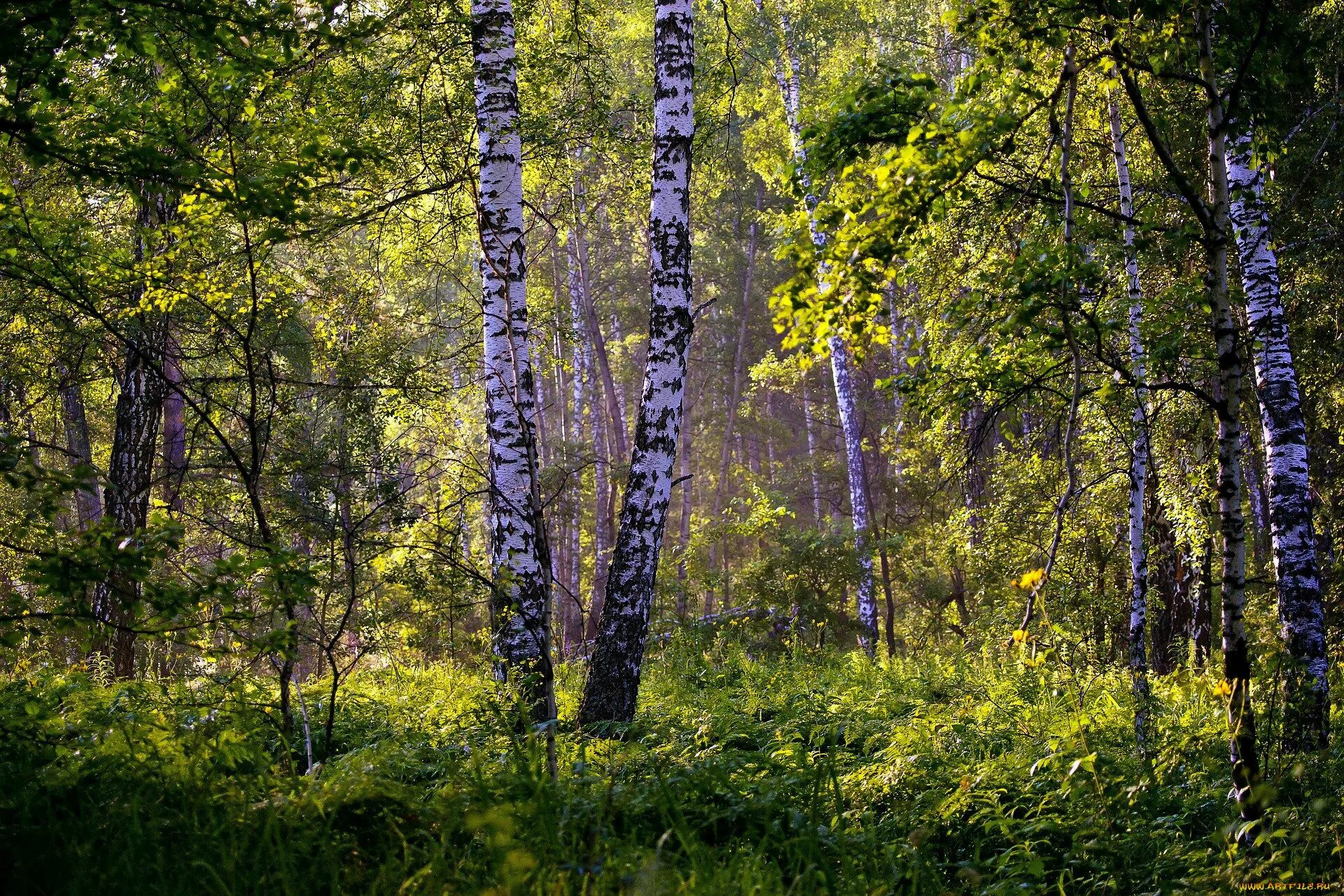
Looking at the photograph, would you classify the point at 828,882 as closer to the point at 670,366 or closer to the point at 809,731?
the point at 809,731

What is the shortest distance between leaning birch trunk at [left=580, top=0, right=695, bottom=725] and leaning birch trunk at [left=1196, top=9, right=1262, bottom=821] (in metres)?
3.74

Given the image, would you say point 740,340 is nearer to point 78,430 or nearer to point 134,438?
point 78,430

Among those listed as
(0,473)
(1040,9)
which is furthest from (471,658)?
(1040,9)

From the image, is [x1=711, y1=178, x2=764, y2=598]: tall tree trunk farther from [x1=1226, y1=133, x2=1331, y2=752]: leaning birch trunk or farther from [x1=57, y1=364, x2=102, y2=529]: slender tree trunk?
[x1=1226, y1=133, x2=1331, y2=752]: leaning birch trunk

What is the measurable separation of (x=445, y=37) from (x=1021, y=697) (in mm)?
7459

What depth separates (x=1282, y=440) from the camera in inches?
270

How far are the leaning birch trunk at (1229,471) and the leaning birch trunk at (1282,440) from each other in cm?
349

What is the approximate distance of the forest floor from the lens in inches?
101

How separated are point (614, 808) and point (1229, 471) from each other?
269 centimetres

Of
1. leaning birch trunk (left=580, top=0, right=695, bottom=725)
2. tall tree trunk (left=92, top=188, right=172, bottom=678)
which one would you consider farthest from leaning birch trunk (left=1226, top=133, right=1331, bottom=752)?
tall tree trunk (left=92, top=188, right=172, bottom=678)

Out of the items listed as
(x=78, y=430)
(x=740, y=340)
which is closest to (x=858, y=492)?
(x=740, y=340)

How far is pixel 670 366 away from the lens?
22.0 feet

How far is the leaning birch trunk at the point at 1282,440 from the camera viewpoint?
21.8ft

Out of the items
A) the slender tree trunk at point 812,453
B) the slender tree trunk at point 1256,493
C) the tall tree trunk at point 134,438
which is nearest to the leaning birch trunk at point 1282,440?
the slender tree trunk at point 1256,493
